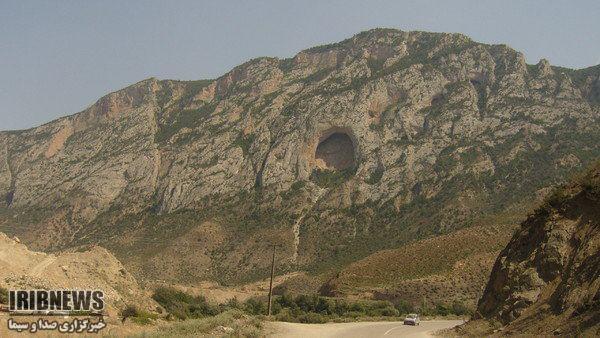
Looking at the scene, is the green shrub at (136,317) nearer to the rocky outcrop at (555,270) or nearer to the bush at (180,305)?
the bush at (180,305)

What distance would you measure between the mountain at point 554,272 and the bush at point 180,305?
21.7 meters

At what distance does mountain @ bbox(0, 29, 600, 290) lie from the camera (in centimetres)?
9331

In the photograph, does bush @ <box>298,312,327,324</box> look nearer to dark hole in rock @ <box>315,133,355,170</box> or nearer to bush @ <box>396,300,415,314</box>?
bush @ <box>396,300,415,314</box>

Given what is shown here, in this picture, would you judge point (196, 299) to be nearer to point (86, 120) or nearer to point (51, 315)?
point (51, 315)

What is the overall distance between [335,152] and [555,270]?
104m

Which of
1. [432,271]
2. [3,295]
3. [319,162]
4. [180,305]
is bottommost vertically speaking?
[432,271]

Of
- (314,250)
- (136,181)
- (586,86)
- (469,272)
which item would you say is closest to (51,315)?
(469,272)

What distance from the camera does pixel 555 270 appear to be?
23.2 metres

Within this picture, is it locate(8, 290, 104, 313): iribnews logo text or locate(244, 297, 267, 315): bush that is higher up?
locate(8, 290, 104, 313): iribnews logo text

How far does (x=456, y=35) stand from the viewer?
462ft

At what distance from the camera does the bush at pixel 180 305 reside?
40378 millimetres

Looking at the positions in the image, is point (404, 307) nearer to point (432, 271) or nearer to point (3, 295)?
point (432, 271)

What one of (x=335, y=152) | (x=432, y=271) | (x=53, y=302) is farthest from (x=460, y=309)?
(x=335, y=152)

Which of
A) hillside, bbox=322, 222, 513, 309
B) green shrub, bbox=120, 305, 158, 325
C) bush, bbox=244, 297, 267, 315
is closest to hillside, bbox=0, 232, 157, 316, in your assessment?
green shrub, bbox=120, 305, 158, 325
